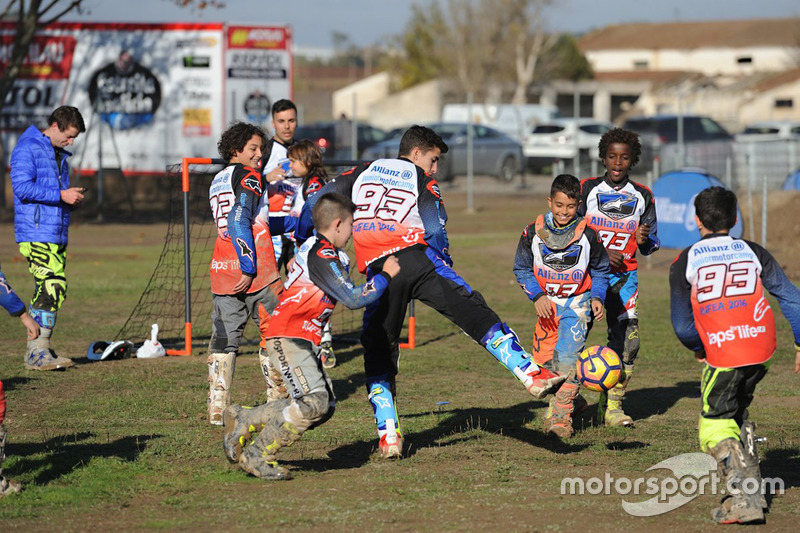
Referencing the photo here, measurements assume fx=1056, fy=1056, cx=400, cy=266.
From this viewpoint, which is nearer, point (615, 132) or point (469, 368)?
point (615, 132)

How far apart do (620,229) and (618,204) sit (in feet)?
0.65

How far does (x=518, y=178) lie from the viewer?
36562mm

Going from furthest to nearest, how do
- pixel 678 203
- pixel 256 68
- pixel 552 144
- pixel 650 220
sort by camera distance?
pixel 552 144
pixel 256 68
pixel 678 203
pixel 650 220

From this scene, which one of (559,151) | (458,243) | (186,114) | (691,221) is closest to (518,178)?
(559,151)

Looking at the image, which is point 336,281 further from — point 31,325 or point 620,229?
point 620,229

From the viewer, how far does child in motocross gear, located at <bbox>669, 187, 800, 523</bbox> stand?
5.67 metres

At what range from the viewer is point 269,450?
6387mm

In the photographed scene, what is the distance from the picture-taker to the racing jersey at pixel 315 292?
622 cm

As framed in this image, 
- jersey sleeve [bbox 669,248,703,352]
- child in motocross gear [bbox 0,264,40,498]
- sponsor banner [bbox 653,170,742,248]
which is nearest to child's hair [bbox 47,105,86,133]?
child in motocross gear [bbox 0,264,40,498]

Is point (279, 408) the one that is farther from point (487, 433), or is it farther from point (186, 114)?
point (186, 114)

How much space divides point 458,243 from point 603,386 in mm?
14574

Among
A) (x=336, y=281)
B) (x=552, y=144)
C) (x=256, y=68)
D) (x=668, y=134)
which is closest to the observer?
(x=336, y=281)

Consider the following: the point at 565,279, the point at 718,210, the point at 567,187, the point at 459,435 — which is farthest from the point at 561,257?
the point at 718,210

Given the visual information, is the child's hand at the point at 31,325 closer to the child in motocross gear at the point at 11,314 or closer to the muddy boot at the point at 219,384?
the child in motocross gear at the point at 11,314
